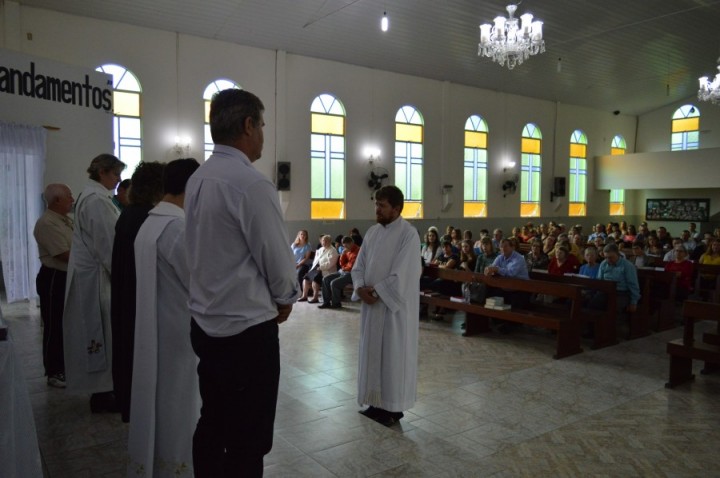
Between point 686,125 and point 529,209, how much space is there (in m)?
6.38

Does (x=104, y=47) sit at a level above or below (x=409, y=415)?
above

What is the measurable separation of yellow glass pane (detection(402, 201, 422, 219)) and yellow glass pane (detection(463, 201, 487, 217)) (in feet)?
5.41

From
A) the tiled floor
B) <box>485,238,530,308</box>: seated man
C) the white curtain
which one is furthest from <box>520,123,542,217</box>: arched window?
the white curtain

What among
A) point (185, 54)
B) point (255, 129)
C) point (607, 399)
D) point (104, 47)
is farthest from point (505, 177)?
point (255, 129)

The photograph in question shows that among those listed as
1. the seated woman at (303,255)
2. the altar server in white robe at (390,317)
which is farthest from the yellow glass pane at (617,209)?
the altar server in white robe at (390,317)

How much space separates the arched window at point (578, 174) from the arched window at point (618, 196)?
61.1 inches

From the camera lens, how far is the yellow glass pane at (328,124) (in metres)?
12.1

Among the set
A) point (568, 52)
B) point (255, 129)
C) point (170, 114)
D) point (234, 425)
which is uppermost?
point (568, 52)

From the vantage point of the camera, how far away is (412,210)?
544 inches

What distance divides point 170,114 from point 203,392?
923cm

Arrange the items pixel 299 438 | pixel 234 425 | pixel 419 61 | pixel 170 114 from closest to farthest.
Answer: pixel 234 425
pixel 299 438
pixel 170 114
pixel 419 61

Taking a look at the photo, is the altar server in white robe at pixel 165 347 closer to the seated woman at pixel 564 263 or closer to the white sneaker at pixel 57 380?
the white sneaker at pixel 57 380

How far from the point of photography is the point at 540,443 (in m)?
3.51

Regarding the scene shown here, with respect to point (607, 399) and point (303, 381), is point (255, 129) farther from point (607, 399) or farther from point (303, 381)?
point (607, 399)
